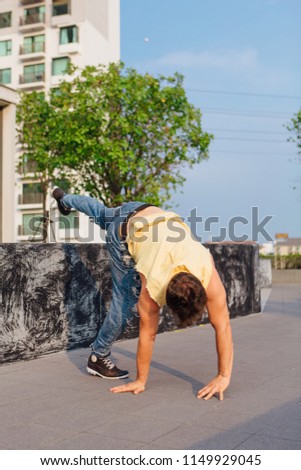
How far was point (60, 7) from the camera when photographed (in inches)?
1975

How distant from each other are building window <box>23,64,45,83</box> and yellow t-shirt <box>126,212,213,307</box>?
50.1 meters

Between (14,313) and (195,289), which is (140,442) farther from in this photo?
(14,313)

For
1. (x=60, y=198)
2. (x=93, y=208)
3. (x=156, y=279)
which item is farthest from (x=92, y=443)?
(x=60, y=198)

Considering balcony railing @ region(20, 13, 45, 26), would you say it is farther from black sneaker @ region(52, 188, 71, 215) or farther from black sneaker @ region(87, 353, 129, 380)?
black sneaker @ region(87, 353, 129, 380)

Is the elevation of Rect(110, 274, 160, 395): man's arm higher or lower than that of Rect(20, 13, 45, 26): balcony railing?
lower

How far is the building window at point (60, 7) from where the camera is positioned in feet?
163

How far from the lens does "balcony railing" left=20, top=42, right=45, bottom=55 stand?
168 feet

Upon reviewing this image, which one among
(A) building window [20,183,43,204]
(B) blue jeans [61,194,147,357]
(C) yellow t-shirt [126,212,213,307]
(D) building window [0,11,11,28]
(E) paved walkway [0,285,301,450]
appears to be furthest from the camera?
(D) building window [0,11,11,28]

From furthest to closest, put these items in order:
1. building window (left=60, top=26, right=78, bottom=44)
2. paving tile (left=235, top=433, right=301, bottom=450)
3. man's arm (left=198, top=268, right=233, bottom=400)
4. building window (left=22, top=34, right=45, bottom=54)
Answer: building window (left=22, top=34, right=45, bottom=54) < building window (left=60, top=26, right=78, bottom=44) < man's arm (left=198, top=268, right=233, bottom=400) < paving tile (left=235, top=433, right=301, bottom=450)

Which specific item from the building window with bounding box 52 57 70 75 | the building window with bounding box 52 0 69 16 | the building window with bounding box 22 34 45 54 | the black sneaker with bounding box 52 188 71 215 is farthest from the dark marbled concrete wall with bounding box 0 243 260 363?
the building window with bounding box 22 34 45 54

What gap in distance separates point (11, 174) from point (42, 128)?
63.8 ft

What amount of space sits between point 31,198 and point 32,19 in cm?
1599

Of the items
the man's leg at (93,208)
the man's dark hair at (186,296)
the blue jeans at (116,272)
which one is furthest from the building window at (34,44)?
the man's dark hair at (186,296)
